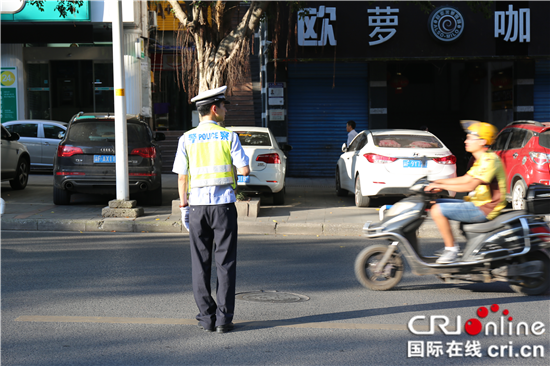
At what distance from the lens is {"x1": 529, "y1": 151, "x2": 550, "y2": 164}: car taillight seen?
10.2 m

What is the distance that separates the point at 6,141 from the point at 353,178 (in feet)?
25.6

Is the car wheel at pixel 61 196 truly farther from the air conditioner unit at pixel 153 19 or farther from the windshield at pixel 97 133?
the air conditioner unit at pixel 153 19

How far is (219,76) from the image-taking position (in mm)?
10969

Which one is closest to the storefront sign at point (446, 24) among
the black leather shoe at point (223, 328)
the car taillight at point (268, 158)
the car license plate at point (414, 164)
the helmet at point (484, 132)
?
the car license plate at point (414, 164)

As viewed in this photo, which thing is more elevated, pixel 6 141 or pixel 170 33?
pixel 170 33

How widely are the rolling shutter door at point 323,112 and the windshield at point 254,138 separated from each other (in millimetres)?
6360

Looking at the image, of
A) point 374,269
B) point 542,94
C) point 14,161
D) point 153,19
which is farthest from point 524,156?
point 153,19

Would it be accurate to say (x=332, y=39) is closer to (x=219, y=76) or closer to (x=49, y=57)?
(x=219, y=76)

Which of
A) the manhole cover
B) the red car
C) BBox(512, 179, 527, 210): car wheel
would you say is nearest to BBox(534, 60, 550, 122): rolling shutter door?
the red car

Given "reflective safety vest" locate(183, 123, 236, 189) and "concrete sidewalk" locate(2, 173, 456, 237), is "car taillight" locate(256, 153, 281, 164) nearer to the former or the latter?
"concrete sidewalk" locate(2, 173, 456, 237)

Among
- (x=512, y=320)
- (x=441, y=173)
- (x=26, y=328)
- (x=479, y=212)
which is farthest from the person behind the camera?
(x=441, y=173)

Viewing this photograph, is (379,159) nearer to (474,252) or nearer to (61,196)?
(474,252)

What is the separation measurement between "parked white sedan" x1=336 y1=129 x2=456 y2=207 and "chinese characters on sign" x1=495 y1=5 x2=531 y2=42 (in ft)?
22.5

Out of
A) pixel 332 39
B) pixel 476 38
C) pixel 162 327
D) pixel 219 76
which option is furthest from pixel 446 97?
pixel 162 327
